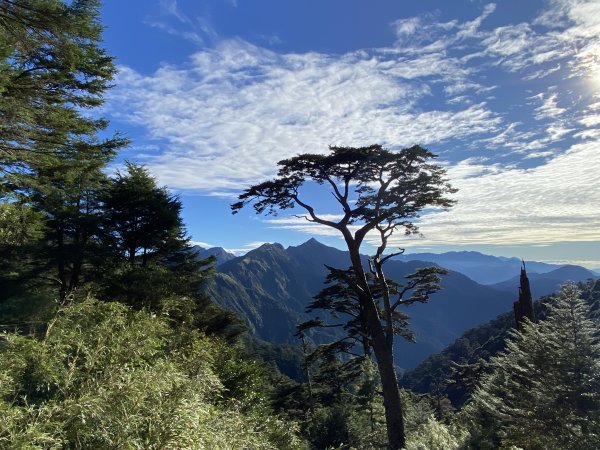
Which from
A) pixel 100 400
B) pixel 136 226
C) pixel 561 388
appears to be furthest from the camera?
pixel 136 226

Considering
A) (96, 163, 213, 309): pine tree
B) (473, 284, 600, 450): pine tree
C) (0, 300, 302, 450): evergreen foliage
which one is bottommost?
(473, 284, 600, 450): pine tree

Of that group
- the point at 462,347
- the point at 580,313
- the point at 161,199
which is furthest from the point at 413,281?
the point at 462,347

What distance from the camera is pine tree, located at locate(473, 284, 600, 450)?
7227 millimetres

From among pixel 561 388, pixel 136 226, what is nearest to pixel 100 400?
pixel 561 388

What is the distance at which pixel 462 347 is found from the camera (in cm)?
12094

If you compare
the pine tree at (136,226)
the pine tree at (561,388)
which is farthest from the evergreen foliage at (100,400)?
the pine tree at (136,226)

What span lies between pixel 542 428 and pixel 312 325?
11390mm

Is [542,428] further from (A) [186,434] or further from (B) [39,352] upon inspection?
(B) [39,352]

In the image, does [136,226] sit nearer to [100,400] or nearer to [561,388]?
[100,400]

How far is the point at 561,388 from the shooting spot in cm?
764

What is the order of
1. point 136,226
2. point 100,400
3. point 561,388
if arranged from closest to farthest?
point 100,400 → point 561,388 → point 136,226

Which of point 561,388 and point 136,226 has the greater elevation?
point 136,226

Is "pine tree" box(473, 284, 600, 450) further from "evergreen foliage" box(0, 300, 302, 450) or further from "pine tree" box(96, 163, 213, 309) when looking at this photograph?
"pine tree" box(96, 163, 213, 309)

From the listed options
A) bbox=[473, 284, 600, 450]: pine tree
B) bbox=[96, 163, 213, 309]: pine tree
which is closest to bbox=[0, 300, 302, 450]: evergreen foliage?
bbox=[473, 284, 600, 450]: pine tree
